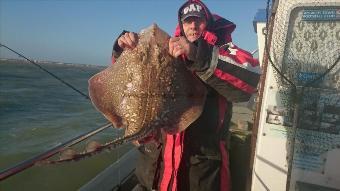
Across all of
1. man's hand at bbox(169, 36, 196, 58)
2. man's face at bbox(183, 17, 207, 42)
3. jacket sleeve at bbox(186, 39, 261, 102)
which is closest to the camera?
man's hand at bbox(169, 36, 196, 58)

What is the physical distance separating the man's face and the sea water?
1078 mm

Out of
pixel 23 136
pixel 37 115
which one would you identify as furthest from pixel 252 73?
pixel 37 115

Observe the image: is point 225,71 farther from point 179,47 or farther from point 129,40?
point 129,40

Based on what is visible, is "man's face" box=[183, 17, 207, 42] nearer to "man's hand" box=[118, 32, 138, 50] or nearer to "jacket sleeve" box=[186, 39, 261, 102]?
"jacket sleeve" box=[186, 39, 261, 102]

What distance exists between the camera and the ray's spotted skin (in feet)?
7.64

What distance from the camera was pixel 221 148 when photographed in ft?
9.51

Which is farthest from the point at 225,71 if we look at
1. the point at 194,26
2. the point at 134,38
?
the point at 194,26

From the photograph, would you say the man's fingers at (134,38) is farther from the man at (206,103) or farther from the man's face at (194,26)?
the man's face at (194,26)

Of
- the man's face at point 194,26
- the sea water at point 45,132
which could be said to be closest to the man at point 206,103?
the man's face at point 194,26

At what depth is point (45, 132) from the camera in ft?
48.7

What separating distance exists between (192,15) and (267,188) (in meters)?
1.81

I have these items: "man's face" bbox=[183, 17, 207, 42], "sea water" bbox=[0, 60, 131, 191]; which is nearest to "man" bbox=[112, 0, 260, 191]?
"man's face" bbox=[183, 17, 207, 42]

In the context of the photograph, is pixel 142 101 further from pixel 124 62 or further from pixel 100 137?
pixel 100 137

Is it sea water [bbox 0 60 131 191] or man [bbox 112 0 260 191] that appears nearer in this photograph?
man [bbox 112 0 260 191]
